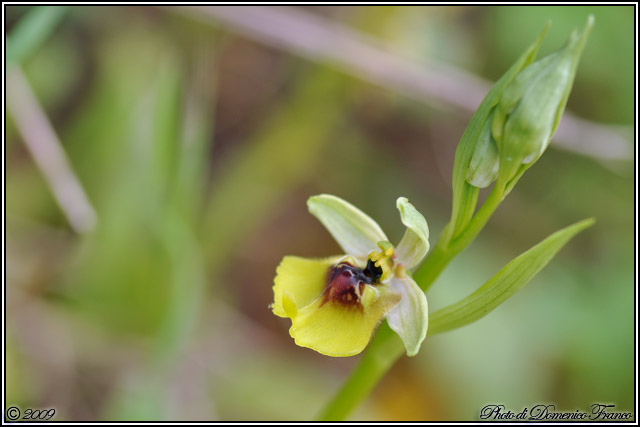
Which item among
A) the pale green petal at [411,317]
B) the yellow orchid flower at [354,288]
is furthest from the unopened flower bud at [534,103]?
the pale green petal at [411,317]

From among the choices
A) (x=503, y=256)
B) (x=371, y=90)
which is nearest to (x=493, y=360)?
(x=503, y=256)

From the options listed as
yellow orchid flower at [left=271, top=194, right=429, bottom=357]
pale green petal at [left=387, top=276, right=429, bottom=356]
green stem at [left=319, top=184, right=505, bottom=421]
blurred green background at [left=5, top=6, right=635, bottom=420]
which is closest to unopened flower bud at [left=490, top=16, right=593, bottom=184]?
green stem at [left=319, top=184, right=505, bottom=421]

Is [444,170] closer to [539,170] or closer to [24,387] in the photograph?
[539,170]

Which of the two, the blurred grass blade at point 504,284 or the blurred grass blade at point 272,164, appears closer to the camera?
the blurred grass blade at point 504,284

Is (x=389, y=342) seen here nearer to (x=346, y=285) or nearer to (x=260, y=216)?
(x=346, y=285)

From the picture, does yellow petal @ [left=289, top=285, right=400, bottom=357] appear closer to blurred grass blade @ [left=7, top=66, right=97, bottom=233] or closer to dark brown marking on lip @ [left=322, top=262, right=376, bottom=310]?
dark brown marking on lip @ [left=322, top=262, right=376, bottom=310]

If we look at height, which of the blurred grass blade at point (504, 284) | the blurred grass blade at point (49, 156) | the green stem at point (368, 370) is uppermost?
the blurred grass blade at point (49, 156)

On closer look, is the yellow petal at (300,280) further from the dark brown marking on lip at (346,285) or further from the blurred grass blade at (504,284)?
the blurred grass blade at (504,284)
